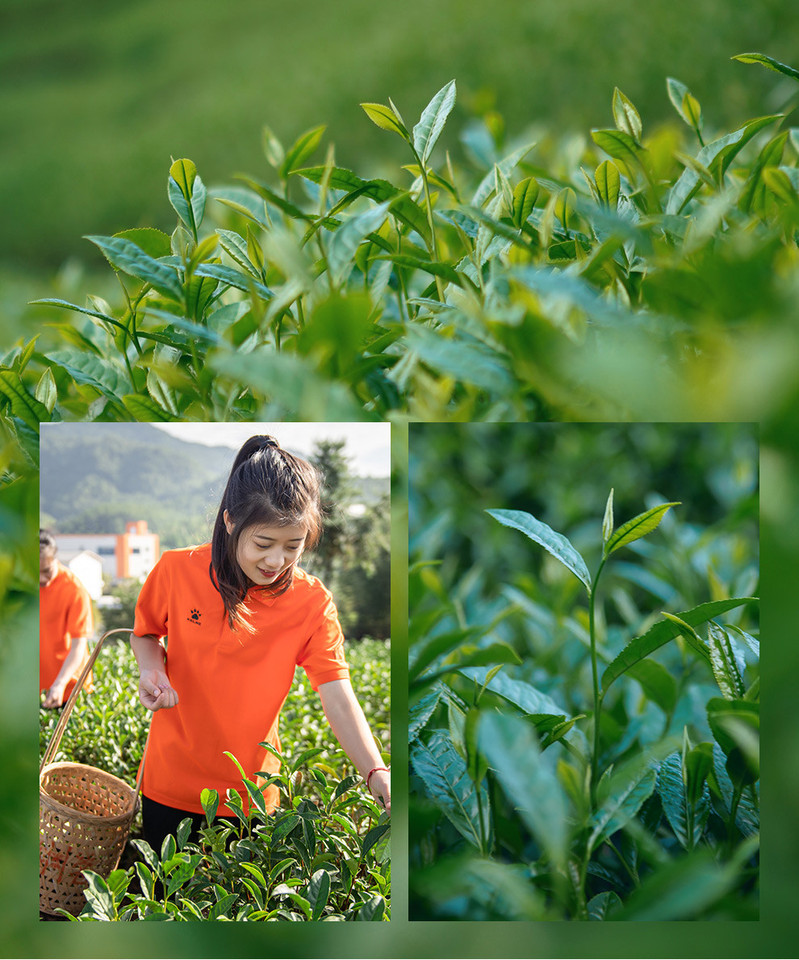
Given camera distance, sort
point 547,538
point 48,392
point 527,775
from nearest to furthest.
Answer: point 527,775
point 547,538
point 48,392

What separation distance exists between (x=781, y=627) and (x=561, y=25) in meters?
5.48

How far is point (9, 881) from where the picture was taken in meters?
0.62

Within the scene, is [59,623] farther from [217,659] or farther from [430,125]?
[430,125]

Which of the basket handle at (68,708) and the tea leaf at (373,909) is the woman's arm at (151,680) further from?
the tea leaf at (373,909)

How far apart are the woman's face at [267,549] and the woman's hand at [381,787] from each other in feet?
0.54

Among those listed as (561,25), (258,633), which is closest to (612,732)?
(258,633)

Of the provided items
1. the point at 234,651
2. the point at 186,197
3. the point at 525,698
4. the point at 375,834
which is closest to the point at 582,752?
the point at 525,698

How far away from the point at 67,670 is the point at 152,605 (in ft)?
0.27

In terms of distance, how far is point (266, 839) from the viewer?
0.66 m

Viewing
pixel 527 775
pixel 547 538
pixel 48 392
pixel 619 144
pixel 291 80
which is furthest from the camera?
pixel 291 80

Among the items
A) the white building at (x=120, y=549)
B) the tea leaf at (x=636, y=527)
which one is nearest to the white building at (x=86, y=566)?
the white building at (x=120, y=549)

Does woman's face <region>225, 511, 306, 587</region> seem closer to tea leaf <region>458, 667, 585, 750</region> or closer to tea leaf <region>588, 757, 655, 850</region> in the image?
tea leaf <region>458, 667, 585, 750</region>

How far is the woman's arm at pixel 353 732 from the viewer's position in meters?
0.65

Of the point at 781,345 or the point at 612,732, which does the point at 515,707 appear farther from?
the point at 781,345
